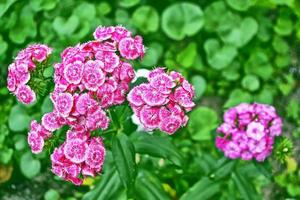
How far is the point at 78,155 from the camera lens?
212 centimetres

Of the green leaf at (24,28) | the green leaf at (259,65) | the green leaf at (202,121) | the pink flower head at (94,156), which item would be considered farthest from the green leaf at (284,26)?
the pink flower head at (94,156)

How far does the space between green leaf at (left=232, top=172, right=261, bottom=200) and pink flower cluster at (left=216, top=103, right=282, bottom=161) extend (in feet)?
0.33

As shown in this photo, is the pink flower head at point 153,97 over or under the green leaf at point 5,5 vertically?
over

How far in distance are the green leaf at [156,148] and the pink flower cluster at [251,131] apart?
240mm

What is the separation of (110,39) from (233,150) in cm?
76

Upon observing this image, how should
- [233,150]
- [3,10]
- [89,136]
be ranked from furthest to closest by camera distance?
[3,10] < [233,150] < [89,136]

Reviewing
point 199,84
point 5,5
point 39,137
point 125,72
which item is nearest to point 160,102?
point 125,72

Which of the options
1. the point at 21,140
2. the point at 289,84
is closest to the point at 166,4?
the point at 289,84

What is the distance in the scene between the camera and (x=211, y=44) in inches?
132

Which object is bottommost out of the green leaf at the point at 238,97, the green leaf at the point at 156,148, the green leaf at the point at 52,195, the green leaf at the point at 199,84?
the green leaf at the point at 52,195

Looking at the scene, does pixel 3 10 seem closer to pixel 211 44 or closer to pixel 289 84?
pixel 211 44

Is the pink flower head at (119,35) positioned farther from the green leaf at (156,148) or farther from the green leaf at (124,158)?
the green leaf at (156,148)

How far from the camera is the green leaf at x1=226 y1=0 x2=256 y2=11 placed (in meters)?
3.33

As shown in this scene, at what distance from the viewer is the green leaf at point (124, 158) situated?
2254mm
